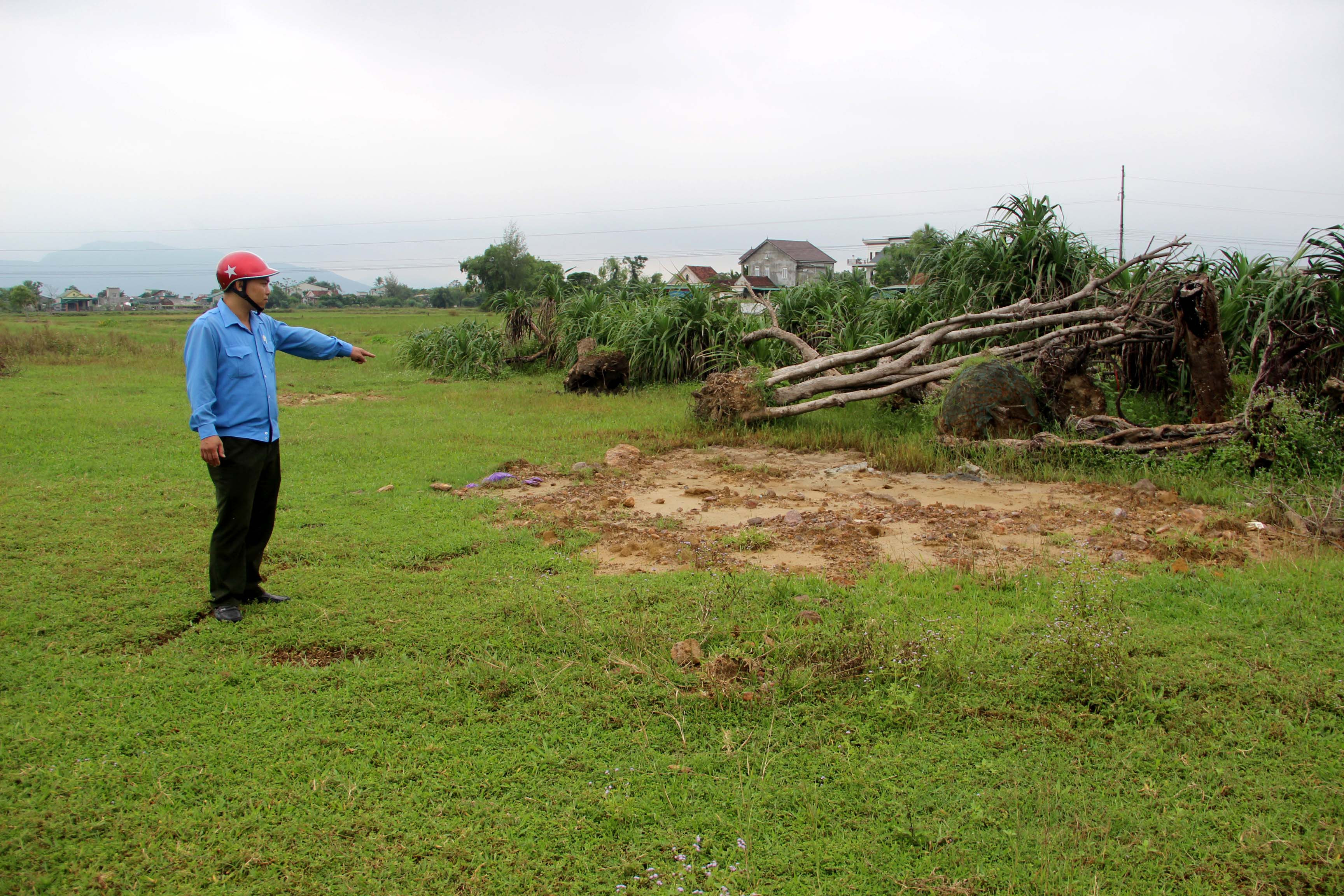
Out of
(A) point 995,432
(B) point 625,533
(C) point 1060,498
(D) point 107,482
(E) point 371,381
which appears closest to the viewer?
(B) point 625,533

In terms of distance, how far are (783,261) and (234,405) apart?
51376 mm

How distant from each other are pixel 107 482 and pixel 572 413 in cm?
557

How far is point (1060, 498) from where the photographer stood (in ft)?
21.0

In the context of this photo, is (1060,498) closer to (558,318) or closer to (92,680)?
(92,680)

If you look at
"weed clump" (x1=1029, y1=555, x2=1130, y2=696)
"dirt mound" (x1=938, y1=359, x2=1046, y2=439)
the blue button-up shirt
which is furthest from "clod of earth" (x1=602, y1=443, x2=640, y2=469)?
"weed clump" (x1=1029, y1=555, x2=1130, y2=696)

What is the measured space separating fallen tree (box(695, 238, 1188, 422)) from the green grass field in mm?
4522

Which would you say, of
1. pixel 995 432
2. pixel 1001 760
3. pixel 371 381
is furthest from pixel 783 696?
pixel 371 381

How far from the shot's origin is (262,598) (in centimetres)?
439

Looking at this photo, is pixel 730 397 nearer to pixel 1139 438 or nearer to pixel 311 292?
pixel 1139 438

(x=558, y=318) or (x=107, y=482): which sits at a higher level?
(x=558, y=318)

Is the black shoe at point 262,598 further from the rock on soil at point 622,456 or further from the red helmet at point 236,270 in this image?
the rock on soil at point 622,456

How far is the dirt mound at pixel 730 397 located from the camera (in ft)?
31.4

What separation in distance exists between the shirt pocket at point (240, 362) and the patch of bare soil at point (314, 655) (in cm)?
135

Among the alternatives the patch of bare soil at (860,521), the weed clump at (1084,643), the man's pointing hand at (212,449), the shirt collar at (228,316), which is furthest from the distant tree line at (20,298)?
the weed clump at (1084,643)
